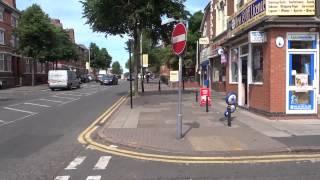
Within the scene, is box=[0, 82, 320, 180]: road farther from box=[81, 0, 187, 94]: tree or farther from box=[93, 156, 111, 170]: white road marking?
box=[81, 0, 187, 94]: tree

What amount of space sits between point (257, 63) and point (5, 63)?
4722 cm

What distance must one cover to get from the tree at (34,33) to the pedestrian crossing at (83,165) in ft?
173

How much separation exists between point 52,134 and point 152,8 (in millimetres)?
17626

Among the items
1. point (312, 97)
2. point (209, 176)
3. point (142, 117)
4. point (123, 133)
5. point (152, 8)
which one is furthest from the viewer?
point (152, 8)

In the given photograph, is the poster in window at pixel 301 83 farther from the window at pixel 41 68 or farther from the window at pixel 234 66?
the window at pixel 41 68

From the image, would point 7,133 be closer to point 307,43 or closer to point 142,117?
point 142,117

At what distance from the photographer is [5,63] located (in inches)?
2393

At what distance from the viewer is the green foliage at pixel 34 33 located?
61219mm

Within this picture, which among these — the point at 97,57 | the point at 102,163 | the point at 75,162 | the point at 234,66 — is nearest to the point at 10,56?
the point at 234,66

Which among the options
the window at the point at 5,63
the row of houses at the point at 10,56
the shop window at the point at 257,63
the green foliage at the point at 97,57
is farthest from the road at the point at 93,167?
the green foliage at the point at 97,57

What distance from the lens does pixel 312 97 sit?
17047 mm

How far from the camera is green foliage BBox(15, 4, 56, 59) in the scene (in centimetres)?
6122

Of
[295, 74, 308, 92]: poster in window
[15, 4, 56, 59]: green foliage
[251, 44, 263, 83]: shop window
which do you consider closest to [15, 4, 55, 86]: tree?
[15, 4, 56, 59]: green foliage

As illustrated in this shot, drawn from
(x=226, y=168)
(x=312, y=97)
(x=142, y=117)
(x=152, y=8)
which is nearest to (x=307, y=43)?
(x=312, y=97)
